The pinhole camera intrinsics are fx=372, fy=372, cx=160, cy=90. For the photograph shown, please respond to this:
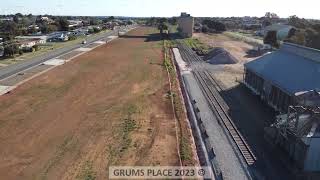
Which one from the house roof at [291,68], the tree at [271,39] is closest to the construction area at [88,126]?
the house roof at [291,68]

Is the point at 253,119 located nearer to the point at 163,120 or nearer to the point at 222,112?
the point at 222,112

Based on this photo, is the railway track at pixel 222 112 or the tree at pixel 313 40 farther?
the tree at pixel 313 40

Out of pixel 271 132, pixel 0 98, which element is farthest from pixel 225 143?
pixel 0 98

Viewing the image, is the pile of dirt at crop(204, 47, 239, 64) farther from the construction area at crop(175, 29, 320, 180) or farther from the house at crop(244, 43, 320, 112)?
the house at crop(244, 43, 320, 112)

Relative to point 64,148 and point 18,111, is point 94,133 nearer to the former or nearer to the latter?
point 64,148

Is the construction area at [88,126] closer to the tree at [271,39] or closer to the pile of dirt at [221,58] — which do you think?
the pile of dirt at [221,58]

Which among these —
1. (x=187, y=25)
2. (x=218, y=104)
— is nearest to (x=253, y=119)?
(x=218, y=104)
